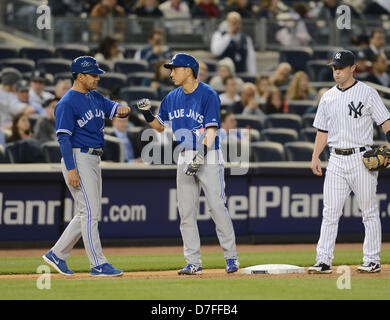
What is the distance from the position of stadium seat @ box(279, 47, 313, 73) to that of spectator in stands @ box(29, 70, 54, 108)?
4.72 meters

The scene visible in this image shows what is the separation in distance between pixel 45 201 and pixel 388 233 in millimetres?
4484

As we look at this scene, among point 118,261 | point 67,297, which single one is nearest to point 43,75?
point 118,261

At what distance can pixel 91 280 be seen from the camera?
314 inches

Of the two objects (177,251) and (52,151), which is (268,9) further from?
(177,251)

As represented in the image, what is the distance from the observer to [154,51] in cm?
1614

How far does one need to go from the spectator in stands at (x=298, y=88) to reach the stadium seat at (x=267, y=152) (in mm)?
2304

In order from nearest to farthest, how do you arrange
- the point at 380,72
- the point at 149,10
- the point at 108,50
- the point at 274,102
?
the point at 274,102
the point at 108,50
the point at 380,72
the point at 149,10

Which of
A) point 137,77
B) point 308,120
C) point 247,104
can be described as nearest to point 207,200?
point 247,104

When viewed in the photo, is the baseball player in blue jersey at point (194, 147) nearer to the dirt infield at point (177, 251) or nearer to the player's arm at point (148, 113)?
the player's arm at point (148, 113)

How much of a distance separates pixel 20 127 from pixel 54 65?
10.9 ft

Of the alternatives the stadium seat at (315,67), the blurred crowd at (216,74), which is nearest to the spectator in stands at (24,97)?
the blurred crowd at (216,74)

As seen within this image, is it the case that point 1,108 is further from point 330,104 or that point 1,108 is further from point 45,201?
point 330,104

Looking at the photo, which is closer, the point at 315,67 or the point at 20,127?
the point at 20,127

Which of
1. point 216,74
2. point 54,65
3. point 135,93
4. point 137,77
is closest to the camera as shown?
point 135,93
